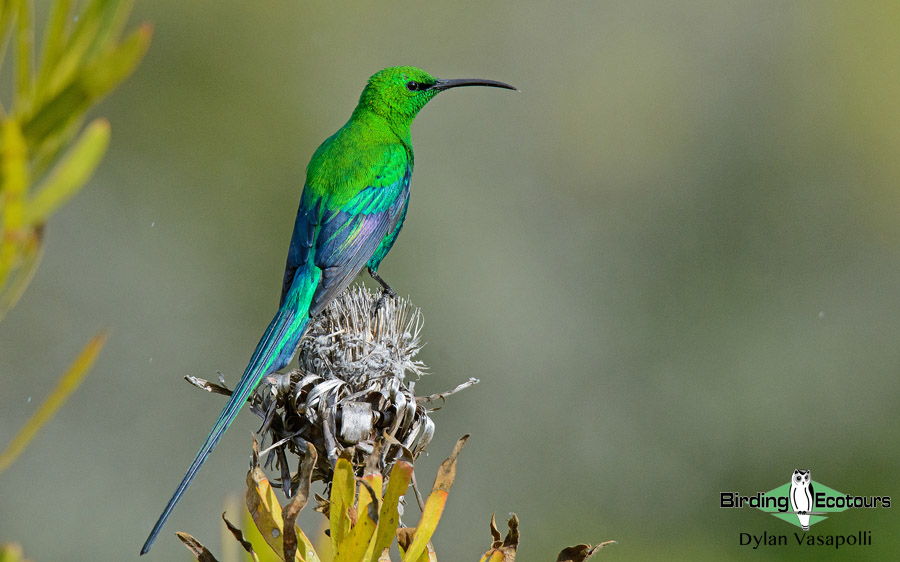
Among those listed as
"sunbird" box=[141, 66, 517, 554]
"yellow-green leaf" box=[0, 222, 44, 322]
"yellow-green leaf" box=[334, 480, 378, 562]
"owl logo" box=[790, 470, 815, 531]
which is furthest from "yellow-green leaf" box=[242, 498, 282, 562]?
"owl logo" box=[790, 470, 815, 531]

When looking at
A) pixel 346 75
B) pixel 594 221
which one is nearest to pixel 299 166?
pixel 346 75

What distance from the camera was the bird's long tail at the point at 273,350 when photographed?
184 cm

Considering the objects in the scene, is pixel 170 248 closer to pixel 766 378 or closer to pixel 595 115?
pixel 595 115

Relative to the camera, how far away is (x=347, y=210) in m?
3.03

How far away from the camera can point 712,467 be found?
25.4 ft

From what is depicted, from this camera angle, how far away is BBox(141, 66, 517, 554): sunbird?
2.35 metres

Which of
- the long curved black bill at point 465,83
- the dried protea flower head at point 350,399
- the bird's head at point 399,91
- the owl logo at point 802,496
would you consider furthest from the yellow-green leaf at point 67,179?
the owl logo at point 802,496

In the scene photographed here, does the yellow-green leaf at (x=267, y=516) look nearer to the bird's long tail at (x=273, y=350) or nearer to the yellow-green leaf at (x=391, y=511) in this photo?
the yellow-green leaf at (x=391, y=511)

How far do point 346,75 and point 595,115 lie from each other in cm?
244

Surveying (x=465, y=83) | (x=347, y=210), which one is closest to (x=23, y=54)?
(x=347, y=210)

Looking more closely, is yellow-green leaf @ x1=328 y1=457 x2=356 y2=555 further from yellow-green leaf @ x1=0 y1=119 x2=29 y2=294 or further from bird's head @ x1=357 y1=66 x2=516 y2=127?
bird's head @ x1=357 y1=66 x2=516 y2=127

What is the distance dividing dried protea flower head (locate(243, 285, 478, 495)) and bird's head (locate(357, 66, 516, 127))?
5.88 feet

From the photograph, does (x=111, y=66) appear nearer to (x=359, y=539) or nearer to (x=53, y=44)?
(x=53, y=44)

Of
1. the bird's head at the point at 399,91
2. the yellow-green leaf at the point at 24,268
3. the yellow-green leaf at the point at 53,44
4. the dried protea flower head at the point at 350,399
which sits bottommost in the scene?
the yellow-green leaf at the point at 24,268
